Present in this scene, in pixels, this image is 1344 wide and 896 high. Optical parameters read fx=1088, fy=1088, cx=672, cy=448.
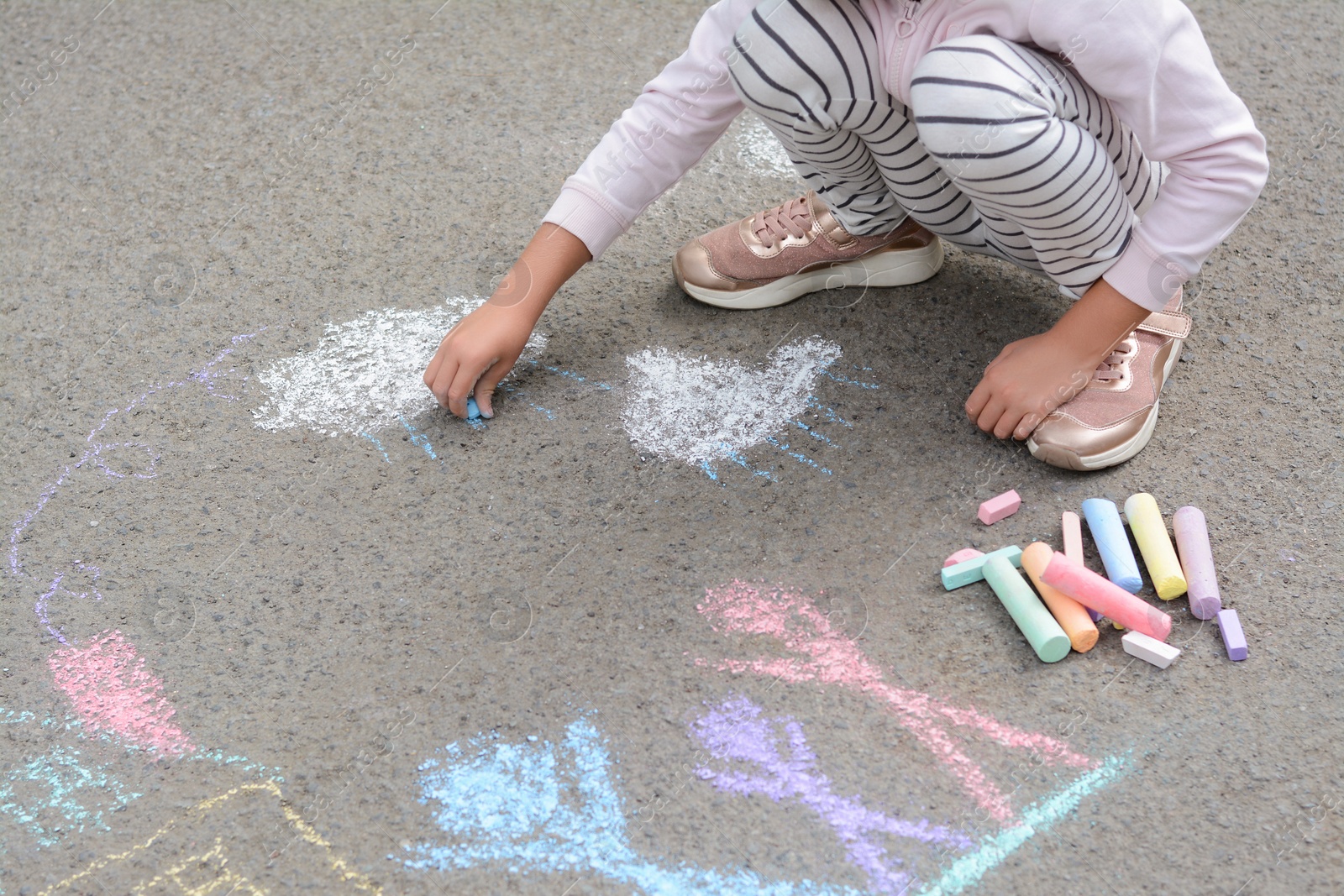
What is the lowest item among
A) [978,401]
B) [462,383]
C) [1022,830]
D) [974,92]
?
[1022,830]

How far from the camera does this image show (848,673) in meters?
1.48

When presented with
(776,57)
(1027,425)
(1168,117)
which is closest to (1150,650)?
(1027,425)

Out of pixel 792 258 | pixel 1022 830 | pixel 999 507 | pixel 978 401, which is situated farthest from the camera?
pixel 792 258

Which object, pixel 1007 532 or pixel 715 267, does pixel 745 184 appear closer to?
pixel 715 267

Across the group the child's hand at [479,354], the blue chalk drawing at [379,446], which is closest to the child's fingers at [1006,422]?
the child's hand at [479,354]

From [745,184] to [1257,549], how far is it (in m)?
1.24

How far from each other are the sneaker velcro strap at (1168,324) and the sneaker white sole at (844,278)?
41cm

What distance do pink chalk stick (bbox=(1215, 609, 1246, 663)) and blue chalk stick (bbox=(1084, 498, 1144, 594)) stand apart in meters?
0.11

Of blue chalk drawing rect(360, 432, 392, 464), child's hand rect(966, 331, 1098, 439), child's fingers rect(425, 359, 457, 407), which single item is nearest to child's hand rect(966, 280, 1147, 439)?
child's hand rect(966, 331, 1098, 439)

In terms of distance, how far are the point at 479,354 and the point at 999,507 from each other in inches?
34.0

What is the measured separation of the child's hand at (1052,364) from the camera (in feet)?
5.45

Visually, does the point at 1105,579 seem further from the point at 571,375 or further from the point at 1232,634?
the point at 571,375

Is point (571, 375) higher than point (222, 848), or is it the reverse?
point (571, 375)

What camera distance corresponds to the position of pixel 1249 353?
6.33ft
